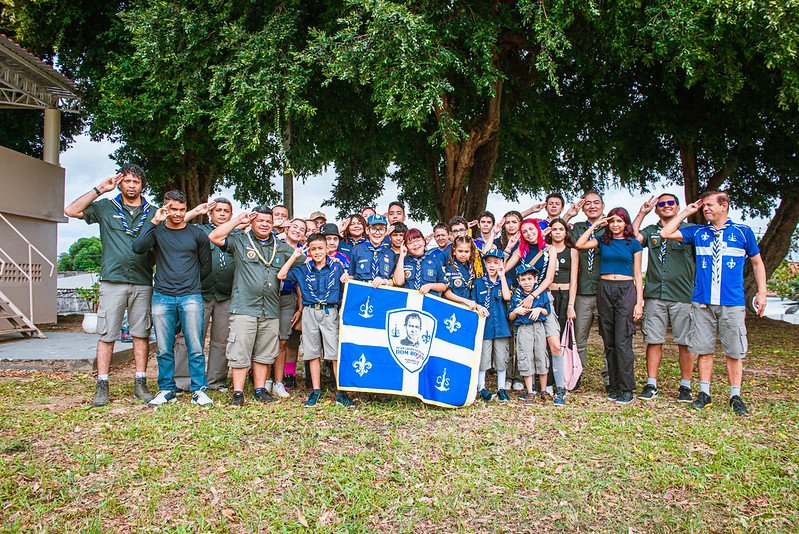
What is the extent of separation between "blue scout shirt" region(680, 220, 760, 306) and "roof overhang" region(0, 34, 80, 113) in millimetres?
13248

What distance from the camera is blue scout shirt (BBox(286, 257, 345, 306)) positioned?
598 centimetres

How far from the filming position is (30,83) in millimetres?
13922

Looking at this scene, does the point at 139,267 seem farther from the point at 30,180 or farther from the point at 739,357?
the point at 30,180

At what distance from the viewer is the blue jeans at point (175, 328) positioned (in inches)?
220

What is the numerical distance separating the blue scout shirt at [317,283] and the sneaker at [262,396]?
1035mm

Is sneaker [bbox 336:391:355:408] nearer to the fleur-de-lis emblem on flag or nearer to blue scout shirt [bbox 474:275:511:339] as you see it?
the fleur-de-lis emblem on flag

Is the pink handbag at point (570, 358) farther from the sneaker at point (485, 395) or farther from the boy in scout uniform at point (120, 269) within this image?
the boy in scout uniform at point (120, 269)

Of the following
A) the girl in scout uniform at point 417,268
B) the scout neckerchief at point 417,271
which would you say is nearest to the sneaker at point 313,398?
the girl in scout uniform at point 417,268

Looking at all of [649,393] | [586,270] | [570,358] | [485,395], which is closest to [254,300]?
[485,395]

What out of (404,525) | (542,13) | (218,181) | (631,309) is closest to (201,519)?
(404,525)

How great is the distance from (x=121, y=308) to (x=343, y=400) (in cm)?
247

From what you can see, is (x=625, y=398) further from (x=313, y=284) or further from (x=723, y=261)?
(x=313, y=284)

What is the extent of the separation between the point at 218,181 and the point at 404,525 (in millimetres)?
15934

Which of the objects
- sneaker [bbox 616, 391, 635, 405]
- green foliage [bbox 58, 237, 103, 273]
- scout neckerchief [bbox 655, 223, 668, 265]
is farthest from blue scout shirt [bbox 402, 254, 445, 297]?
green foliage [bbox 58, 237, 103, 273]
